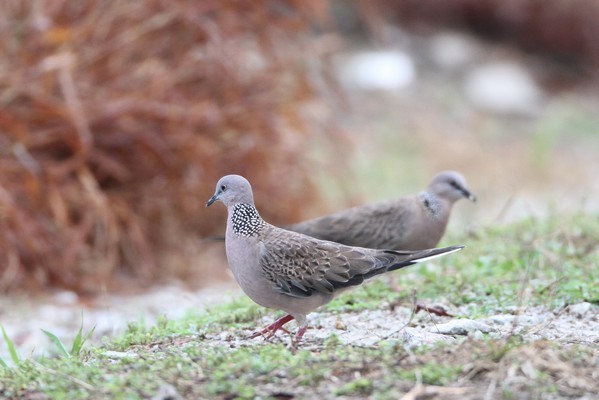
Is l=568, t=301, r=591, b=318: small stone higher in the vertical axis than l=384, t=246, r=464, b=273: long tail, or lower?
lower

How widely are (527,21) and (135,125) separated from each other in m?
11.0

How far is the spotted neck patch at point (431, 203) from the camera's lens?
5910 millimetres

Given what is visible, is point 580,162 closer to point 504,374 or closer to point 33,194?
point 33,194

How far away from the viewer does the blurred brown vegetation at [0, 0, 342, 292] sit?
7520 mm

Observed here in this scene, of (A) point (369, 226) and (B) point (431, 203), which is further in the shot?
(B) point (431, 203)

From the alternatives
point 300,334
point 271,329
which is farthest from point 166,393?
point 271,329

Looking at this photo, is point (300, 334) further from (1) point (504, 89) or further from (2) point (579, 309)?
(1) point (504, 89)

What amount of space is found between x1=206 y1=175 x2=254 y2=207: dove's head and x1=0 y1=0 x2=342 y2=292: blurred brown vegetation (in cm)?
303

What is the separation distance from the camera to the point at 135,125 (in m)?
7.99

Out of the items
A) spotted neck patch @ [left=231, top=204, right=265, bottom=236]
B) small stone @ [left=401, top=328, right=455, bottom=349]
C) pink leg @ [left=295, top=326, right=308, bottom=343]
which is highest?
spotted neck patch @ [left=231, top=204, right=265, bottom=236]

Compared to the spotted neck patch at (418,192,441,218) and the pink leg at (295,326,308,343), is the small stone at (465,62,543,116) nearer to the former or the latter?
the spotted neck patch at (418,192,441,218)

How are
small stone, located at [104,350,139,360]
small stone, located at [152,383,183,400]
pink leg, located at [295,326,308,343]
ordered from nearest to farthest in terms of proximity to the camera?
small stone, located at [152,383,183,400]
small stone, located at [104,350,139,360]
pink leg, located at [295,326,308,343]

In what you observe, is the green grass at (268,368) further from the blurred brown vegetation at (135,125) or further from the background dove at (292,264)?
the blurred brown vegetation at (135,125)

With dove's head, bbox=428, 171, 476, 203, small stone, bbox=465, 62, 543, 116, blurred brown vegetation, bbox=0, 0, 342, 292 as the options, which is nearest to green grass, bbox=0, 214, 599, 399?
dove's head, bbox=428, 171, 476, 203
